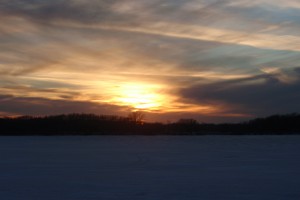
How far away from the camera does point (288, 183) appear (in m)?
10.9

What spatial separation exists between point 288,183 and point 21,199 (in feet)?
19.9

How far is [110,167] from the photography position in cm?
1474

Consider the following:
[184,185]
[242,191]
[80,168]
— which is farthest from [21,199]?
[80,168]

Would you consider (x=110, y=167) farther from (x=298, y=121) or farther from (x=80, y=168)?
(x=298, y=121)

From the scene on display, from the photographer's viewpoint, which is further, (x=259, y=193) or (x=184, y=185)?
(x=184, y=185)

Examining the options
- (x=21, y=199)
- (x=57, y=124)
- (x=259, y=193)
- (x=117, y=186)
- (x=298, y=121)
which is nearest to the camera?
(x=21, y=199)

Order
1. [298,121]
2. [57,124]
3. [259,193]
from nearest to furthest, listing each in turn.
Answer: [259,193] → [298,121] → [57,124]

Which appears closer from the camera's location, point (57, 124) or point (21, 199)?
point (21, 199)

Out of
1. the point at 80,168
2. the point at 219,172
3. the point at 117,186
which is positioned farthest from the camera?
the point at 80,168

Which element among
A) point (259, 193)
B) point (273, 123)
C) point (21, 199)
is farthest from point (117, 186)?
point (273, 123)

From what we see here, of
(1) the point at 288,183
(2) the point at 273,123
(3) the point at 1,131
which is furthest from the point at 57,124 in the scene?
(1) the point at 288,183

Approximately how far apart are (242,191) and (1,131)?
6622cm

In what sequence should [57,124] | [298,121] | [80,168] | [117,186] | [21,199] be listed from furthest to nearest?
[57,124] → [298,121] → [80,168] → [117,186] → [21,199]

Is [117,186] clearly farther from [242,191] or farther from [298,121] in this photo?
[298,121]
